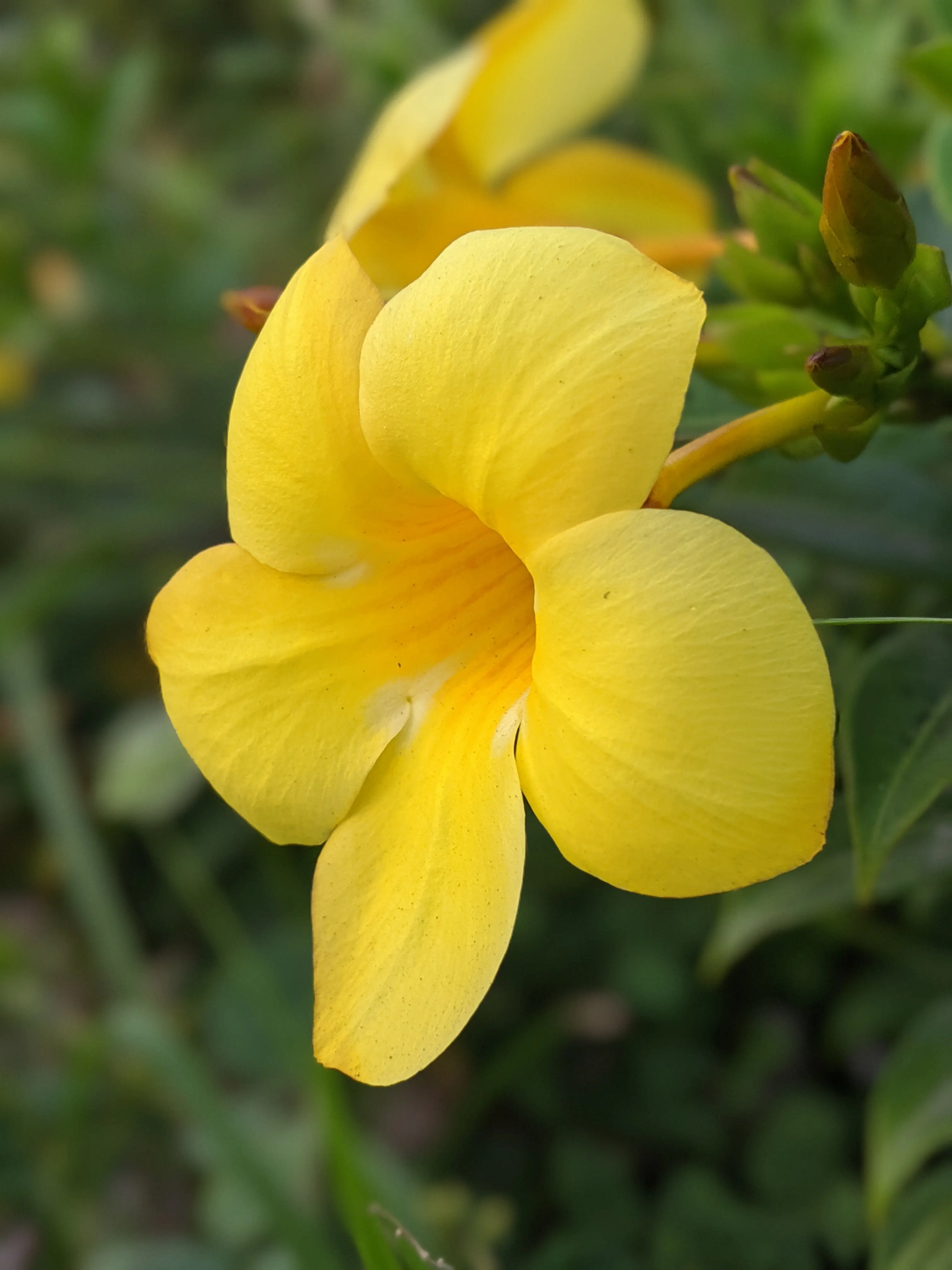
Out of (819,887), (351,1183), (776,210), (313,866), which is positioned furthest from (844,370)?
(313,866)

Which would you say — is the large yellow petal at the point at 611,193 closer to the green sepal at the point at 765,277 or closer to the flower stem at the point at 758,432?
the green sepal at the point at 765,277

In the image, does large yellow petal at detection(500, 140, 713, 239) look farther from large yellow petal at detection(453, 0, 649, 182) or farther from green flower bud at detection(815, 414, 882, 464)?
green flower bud at detection(815, 414, 882, 464)

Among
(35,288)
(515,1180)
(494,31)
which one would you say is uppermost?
(494,31)

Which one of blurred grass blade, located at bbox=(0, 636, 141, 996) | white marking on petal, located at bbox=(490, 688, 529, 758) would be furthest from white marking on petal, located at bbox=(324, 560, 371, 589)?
blurred grass blade, located at bbox=(0, 636, 141, 996)

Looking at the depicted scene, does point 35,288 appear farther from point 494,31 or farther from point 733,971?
point 733,971

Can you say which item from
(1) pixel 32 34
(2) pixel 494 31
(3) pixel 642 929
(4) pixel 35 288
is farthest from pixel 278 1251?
(1) pixel 32 34
